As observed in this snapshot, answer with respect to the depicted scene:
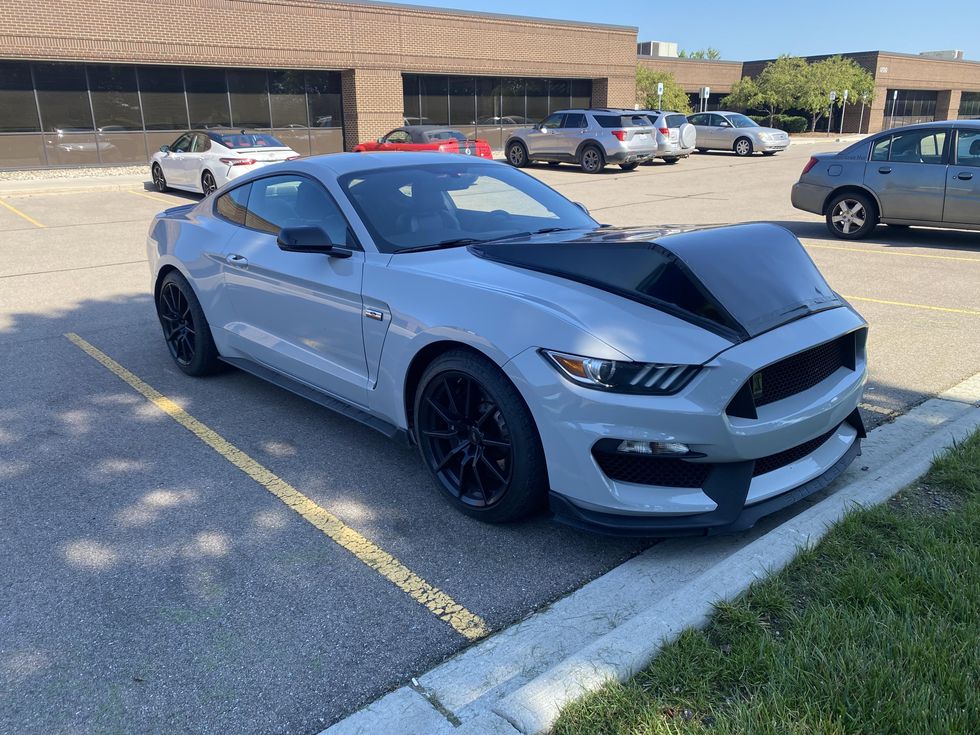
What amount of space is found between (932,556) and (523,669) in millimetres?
1639

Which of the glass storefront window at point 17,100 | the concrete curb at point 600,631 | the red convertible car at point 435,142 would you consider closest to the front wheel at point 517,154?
the red convertible car at point 435,142

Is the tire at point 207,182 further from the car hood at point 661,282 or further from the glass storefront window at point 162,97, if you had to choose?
the car hood at point 661,282

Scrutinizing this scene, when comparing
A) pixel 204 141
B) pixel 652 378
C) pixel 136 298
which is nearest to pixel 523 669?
pixel 652 378

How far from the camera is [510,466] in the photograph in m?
3.41

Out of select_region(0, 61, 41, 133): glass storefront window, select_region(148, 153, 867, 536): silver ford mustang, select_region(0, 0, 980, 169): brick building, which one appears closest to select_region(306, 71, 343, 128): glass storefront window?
select_region(0, 0, 980, 169): brick building

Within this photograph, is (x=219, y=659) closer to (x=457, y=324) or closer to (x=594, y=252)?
(x=457, y=324)

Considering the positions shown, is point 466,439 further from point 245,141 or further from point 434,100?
point 434,100

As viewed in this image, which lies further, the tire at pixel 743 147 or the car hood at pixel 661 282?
the tire at pixel 743 147

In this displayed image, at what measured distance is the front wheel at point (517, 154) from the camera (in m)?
25.4

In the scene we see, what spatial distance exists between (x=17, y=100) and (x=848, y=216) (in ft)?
71.5

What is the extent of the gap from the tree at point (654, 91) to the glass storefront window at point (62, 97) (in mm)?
26862

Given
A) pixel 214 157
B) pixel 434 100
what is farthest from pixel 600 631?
pixel 434 100

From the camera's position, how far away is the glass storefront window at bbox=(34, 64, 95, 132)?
74.1 feet

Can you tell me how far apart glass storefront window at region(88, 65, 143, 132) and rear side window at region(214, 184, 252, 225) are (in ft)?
70.0
